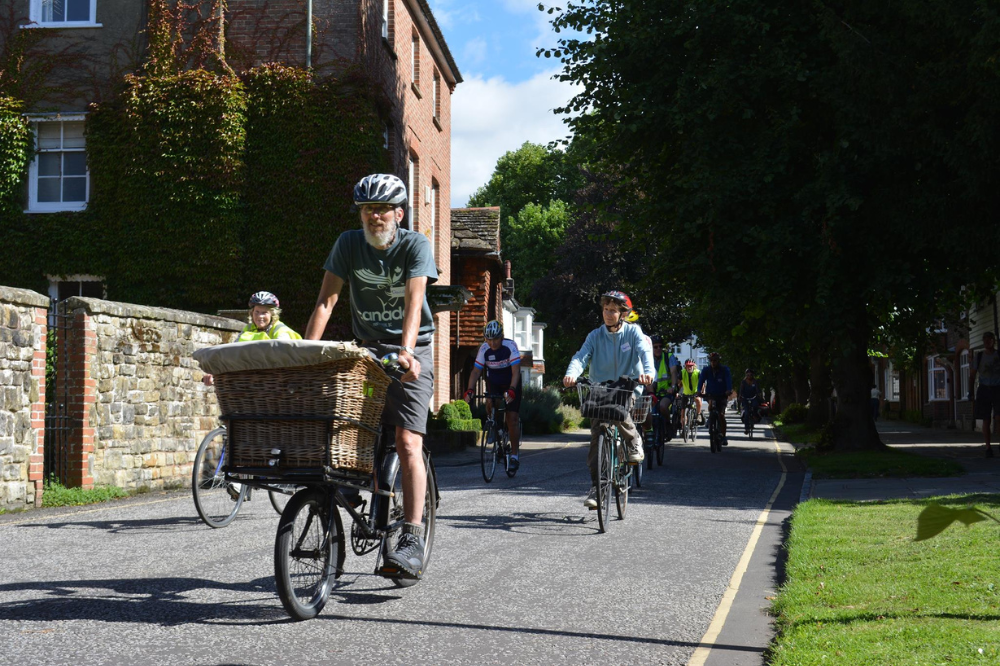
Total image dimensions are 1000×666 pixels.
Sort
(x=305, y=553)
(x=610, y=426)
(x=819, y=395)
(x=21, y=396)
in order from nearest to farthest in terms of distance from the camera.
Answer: (x=305, y=553) < (x=610, y=426) < (x=21, y=396) < (x=819, y=395)

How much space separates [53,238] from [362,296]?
17.2 metres

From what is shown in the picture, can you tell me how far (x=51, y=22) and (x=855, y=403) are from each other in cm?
A: 1726

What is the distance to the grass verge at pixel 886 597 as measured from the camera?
14.1 ft

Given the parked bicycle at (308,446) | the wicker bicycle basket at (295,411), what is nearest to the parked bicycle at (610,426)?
the parked bicycle at (308,446)

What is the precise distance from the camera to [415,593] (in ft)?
19.3

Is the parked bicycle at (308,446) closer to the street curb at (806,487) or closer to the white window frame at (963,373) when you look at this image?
the street curb at (806,487)

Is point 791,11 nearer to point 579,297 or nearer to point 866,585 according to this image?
point 866,585

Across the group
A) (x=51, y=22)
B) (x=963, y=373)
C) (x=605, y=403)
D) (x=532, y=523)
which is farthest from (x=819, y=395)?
(x=532, y=523)

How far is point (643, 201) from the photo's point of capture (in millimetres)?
19031

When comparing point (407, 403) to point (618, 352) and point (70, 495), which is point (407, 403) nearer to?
point (618, 352)

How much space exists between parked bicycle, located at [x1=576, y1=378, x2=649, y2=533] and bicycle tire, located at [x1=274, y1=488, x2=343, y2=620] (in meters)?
4.01

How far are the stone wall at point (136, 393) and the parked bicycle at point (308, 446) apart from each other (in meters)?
7.50

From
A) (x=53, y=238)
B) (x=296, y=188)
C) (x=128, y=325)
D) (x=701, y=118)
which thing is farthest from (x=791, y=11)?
(x=53, y=238)

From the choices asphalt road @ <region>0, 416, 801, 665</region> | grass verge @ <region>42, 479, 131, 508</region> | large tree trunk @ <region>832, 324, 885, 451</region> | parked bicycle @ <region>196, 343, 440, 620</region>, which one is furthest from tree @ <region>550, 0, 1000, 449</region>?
parked bicycle @ <region>196, 343, 440, 620</region>
